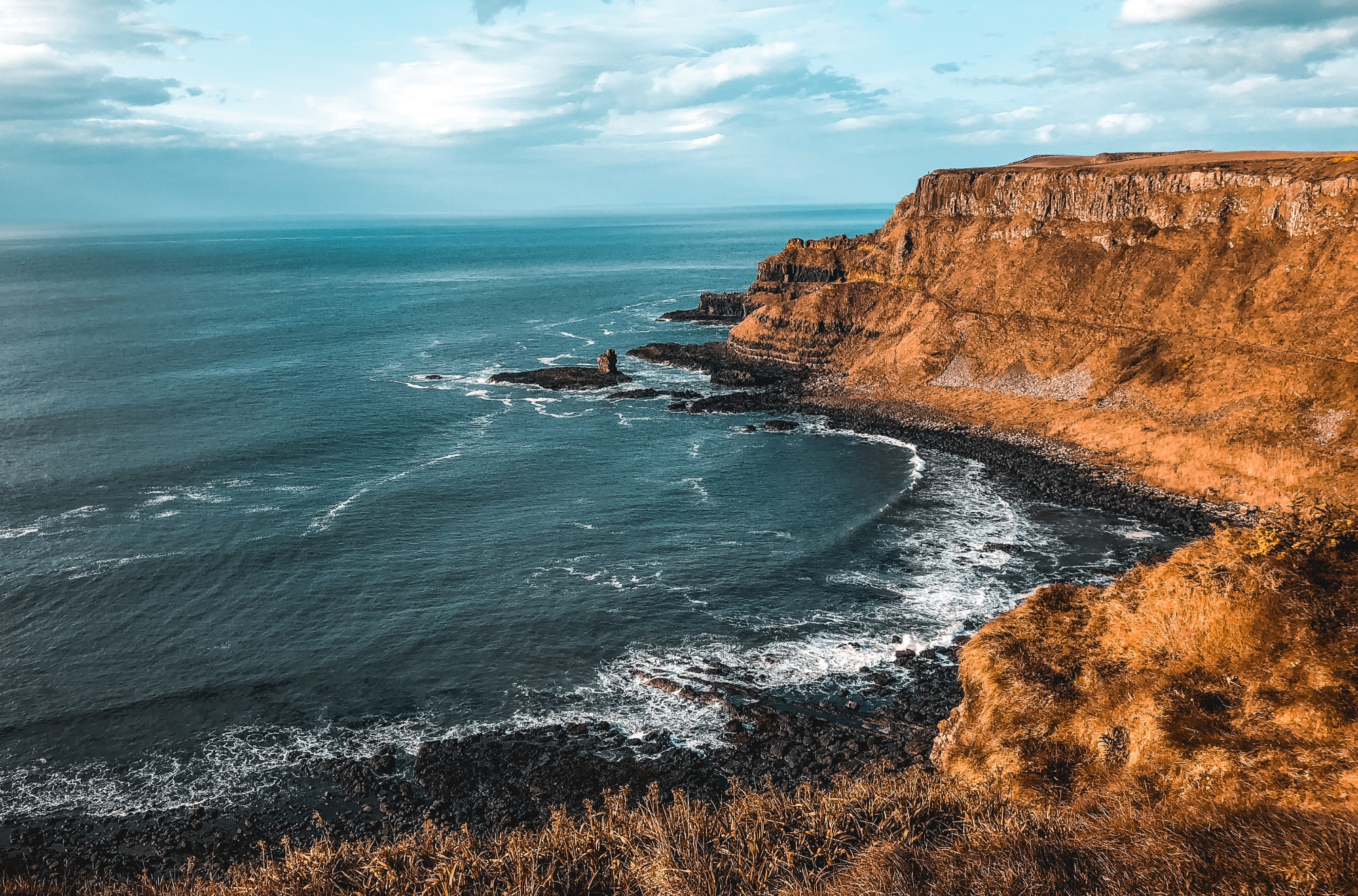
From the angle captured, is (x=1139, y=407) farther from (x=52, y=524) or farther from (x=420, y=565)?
(x=52, y=524)

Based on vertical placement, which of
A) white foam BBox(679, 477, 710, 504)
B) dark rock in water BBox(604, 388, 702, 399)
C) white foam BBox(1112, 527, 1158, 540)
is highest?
dark rock in water BBox(604, 388, 702, 399)

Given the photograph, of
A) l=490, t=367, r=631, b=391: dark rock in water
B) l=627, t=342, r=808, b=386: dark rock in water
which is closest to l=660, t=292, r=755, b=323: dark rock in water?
l=627, t=342, r=808, b=386: dark rock in water

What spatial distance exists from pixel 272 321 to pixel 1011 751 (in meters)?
176

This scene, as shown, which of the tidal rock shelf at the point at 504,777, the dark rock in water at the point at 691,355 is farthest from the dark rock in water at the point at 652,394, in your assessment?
the tidal rock shelf at the point at 504,777

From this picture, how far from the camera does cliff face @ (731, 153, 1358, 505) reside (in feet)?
251

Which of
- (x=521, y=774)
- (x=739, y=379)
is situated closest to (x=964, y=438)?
(x=739, y=379)

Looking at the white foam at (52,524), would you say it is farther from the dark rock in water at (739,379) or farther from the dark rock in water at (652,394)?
the dark rock in water at (739,379)

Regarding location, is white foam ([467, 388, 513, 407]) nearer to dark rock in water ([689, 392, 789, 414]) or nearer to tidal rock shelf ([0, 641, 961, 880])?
dark rock in water ([689, 392, 789, 414])

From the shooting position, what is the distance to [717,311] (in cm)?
17412

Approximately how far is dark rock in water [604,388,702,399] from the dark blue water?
3953 millimetres

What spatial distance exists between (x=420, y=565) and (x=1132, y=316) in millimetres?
84562

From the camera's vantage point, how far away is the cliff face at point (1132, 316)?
7638cm

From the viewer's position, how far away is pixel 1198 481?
73.7 meters

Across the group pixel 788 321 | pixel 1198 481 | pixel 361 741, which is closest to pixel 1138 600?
pixel 361 741
